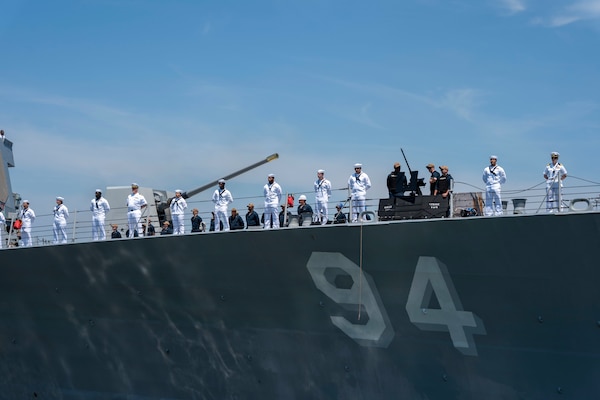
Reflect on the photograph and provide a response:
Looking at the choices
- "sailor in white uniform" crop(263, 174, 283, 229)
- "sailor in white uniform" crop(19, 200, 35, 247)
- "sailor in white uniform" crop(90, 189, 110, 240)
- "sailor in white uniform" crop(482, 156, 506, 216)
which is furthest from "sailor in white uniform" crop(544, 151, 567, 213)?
"sailor in white uniform" crop(19, 200, 35, 247)

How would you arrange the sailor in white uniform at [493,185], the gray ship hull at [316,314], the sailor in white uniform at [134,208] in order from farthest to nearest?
the sailor in white uniform at [134,208], the sailor in white uniform at [493,185], the gray ship hull at [316,314]

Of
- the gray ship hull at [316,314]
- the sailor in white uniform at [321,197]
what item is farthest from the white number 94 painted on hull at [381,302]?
the sailor in white uniform at [321,197]

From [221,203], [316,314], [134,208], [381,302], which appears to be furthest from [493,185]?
[134,208]

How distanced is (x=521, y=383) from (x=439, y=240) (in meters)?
2.49

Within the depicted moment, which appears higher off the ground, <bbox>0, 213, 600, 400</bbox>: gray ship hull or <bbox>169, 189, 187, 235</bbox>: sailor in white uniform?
<bbox>169, 189, 187, 235</bbox>: sailor in white uniform

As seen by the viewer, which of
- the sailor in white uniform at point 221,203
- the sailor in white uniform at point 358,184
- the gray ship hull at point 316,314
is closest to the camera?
the gray ship hull at point 316,314

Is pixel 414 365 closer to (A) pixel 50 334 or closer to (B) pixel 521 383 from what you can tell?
(B) pixel 521 383

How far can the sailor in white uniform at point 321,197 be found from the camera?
14.9 m

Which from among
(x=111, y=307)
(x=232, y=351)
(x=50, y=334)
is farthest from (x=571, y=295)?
(x=50, y=334)

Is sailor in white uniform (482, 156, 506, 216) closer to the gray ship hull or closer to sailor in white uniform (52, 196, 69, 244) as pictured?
the gray ship hull

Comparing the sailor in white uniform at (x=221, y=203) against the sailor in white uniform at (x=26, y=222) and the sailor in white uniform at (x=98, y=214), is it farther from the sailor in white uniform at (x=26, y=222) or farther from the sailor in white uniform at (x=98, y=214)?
the sailor in white uniform at (x=26, y=222)

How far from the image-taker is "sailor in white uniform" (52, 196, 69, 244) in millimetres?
17266

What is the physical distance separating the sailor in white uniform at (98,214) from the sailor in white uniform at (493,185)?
7684 millimetres

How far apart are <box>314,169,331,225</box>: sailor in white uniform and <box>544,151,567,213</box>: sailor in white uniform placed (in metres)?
3.85
